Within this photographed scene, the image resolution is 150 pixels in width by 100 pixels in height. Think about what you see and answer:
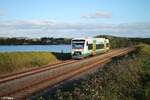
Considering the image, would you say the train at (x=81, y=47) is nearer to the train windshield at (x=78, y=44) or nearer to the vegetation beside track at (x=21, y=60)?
the train windshield at (x=78, y=44)

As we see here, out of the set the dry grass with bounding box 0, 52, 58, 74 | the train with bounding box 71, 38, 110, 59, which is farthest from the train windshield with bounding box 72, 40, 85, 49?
the dry grass with bounding box 0, 52, 58, 74

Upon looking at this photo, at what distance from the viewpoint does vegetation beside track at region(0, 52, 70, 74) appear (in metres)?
34.1

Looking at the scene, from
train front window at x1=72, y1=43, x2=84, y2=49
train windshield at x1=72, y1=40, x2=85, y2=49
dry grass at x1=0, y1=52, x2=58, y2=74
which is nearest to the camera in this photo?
dry grass at x1=0, y1=52, x2=58, y2=74

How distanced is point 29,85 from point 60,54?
3172 centimetres

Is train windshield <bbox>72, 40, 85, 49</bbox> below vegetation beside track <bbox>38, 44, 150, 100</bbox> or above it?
above

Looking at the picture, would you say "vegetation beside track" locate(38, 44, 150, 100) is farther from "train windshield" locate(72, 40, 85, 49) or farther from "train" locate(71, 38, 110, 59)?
"train windshield" locate(72, 40, 85, 49)

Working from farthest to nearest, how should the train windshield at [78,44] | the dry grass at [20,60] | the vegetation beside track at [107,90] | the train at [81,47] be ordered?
the train windshield at [78,44], the train at [81,47], the dry grass at [20,60], the vegetation beside track at [107,90]

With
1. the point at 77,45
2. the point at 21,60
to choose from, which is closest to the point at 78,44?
the point at 77,45

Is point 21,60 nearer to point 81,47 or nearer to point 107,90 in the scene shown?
point 81,47

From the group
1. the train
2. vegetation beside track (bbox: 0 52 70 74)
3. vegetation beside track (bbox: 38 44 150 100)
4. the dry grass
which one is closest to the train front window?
the train

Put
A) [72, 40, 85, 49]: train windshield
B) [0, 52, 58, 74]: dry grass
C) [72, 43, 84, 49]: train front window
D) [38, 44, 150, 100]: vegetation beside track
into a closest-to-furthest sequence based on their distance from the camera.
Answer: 1. [38, 44, 150, 100]: vegetation beside track
2. [0, 52, 58, 74]: dry grass
3. [72, 43, 84, 49]: train front window
4. [72, 40, 85, 49]: train windshield

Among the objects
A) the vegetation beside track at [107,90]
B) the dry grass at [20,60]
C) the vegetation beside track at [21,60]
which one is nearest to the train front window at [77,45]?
the vegetation beside track at [21,60]

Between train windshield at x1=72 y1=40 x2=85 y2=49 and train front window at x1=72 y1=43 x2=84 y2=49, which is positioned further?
train windshield at x1=72 y1=40 x2=85 y2=49

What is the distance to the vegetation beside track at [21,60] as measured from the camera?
34.1 meters
